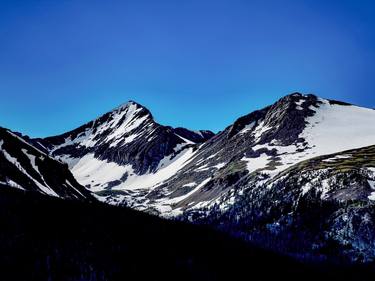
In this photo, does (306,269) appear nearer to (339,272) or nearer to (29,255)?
(339,272)

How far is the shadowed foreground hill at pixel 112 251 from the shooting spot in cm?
13350

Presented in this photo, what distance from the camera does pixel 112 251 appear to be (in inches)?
5960

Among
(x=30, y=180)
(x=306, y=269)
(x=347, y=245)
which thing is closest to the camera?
(x=306, y=269)

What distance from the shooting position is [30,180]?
7820 inches

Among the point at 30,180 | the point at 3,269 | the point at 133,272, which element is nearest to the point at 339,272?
the point at 133,272

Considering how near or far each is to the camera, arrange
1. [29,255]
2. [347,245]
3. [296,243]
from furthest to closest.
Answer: [296,243] → [347,245] → [29,255]

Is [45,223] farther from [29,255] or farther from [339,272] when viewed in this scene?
[339,272]

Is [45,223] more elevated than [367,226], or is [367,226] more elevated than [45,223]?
[367,226]

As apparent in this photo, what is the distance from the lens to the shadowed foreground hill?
438 ft

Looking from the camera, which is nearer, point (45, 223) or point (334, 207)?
point (45, 223)

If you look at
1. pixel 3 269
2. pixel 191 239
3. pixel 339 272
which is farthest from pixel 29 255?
pixel 339 272

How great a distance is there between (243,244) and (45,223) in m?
66.4

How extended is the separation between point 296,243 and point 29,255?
318 feet

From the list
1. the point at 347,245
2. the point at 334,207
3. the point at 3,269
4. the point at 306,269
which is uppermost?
the point at 334,207
